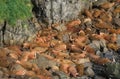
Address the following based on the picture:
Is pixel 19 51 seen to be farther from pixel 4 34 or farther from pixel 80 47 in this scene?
pixel 80 47

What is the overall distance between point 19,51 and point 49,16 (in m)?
2.04

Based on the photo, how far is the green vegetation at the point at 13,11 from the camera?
13.0m

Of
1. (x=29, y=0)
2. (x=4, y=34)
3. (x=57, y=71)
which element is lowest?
(x=57, y=71)

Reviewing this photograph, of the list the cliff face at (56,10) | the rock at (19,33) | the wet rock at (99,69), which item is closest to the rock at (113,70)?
the wet rock at (99,69)

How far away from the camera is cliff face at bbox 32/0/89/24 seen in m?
14.3

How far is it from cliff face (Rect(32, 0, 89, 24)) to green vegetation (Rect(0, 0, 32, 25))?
0.80 meters

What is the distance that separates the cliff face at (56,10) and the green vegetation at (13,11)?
2.64 ft

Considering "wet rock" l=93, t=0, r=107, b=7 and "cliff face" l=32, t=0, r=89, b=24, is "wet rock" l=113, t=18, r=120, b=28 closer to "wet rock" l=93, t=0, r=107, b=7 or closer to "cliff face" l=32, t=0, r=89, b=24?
"wet rock" l=93, t=0, r=107, b=7

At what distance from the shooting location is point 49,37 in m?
13.9

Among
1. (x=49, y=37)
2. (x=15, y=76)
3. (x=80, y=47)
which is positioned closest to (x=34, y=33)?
(x=49, y=37)

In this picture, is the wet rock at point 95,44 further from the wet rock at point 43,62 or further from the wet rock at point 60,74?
the wet rock at point 60,74

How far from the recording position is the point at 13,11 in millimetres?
13164

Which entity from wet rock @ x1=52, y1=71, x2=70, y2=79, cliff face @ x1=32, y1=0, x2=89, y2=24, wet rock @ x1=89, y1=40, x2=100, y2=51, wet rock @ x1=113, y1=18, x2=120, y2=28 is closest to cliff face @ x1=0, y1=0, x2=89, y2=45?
cliff face @ x1=32, y1=0, x2=89, y2=24

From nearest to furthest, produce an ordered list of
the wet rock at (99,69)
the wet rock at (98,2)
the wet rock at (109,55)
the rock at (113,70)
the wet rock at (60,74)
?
the wet rock at (60,74) → the rock at (113,70) → the wet rock at (99,69) → the wet rock at (109,55) → the wet rock at (98,2)
